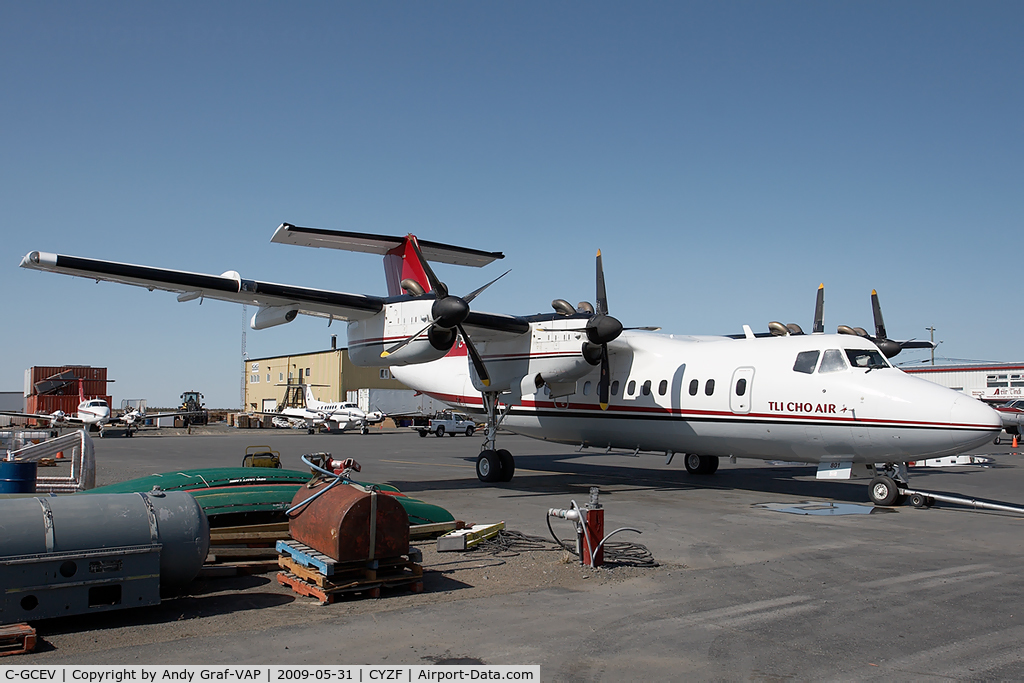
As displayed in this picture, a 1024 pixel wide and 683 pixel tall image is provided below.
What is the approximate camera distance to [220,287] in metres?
14.5

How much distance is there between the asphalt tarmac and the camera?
510 cm

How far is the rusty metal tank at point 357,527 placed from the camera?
6.64 m

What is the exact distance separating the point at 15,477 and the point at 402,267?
996 cm

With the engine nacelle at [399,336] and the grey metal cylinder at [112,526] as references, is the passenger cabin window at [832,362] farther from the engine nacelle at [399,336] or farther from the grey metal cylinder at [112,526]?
the grey metal cylinder at [112,526]

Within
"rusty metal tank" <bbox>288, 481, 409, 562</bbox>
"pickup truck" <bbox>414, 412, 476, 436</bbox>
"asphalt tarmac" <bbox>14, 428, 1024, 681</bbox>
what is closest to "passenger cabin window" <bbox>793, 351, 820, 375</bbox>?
"asphalt tarmac" <bbox>14, 428, 1024, 681</bbox>

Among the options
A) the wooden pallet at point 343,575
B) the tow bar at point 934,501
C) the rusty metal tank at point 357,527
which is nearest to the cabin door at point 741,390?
the tow bar at point 934,501

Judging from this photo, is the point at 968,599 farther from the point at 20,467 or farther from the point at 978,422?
the point at 20,467

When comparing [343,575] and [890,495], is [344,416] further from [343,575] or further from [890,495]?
[343,575]

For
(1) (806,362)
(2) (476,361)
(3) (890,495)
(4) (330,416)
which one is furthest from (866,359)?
(4) (330,416)

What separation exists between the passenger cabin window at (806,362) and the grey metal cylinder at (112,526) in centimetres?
1118

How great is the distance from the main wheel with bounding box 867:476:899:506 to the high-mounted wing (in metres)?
10.5

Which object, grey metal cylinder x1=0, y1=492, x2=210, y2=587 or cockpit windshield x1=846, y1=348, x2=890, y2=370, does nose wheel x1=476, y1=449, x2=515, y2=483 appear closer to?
cockpit windshield x1=846, y1=348, x2=890, y2=370

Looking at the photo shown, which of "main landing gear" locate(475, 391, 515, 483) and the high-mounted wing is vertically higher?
the high-mounted wing

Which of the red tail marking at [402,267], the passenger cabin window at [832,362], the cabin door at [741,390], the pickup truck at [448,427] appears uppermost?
the red tail marking at [402,267]
